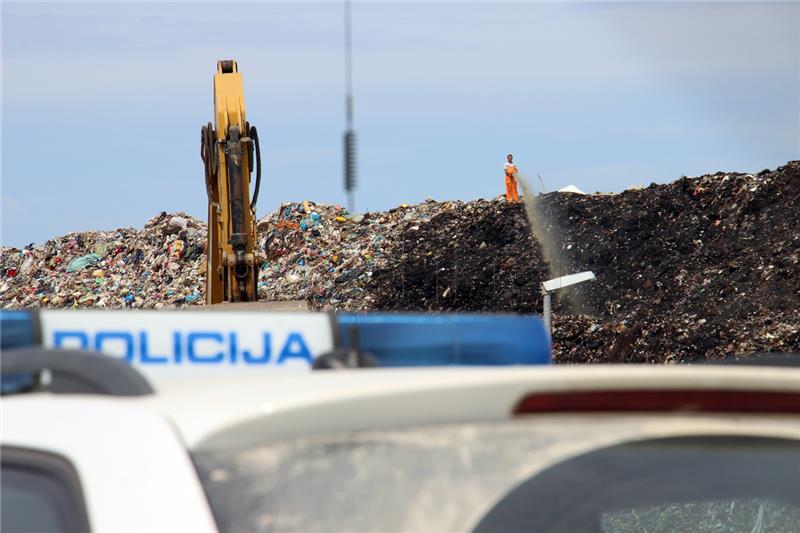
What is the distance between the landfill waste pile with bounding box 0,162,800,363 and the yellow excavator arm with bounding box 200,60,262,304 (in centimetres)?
159

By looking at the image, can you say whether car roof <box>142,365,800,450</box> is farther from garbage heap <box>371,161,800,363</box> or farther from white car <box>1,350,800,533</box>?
garbage heap <box>371,161,800,363</box>

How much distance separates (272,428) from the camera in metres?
1.56

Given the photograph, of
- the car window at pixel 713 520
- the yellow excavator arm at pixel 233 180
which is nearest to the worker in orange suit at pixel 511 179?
the yellow excavator arm at pixel 233 180

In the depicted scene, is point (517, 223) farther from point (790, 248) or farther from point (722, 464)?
point (722, 464)

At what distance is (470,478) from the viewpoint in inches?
63.7

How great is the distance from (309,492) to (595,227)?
25092 millimetres

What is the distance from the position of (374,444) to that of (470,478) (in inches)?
5.1

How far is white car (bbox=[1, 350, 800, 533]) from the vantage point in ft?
4.95

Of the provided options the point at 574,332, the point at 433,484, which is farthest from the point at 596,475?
the point at 574,332

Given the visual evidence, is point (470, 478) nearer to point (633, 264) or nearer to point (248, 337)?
point (248, 337)

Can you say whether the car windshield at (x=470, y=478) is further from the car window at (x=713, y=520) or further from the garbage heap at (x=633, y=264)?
the garbage heap at (x=633, y=264)

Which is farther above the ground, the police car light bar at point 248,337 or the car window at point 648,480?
the police car light bar at point 248,337

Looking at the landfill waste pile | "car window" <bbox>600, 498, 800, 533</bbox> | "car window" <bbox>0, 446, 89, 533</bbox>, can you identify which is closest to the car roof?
"car window" <bbox>0, 446, 89, 533</bbox>

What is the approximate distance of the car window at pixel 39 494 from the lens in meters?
1.54
